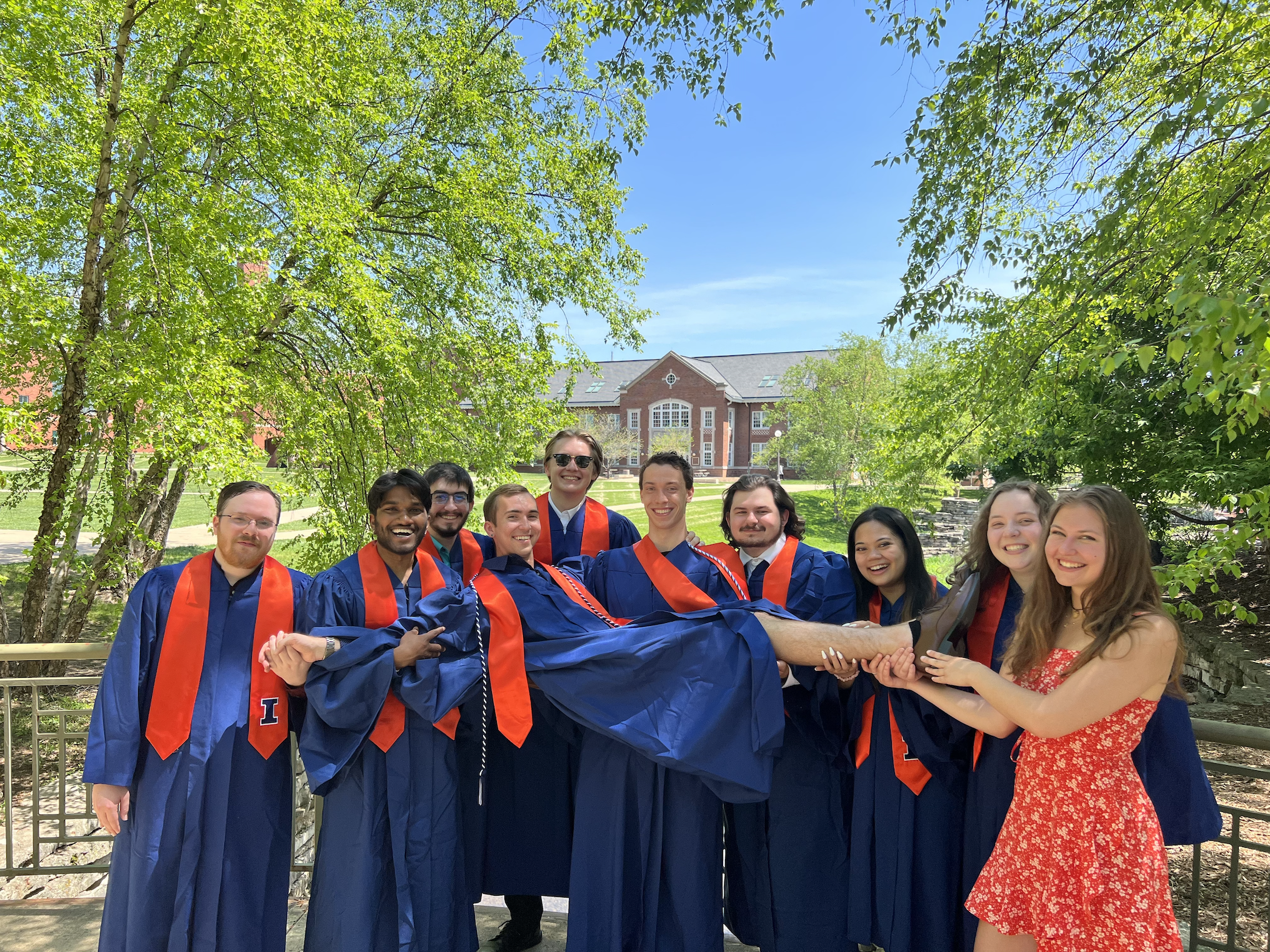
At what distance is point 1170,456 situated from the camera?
10.2 metres

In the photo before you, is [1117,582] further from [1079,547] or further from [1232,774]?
[1232,774]

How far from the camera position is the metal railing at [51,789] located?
11.2 ft

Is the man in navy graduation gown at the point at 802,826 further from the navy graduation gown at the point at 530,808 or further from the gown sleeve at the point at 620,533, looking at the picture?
the gown sleeve at the point at 620,533

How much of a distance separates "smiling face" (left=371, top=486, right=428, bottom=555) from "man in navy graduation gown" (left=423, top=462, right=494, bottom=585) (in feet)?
1.23

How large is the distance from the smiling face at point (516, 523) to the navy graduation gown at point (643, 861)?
2.75ft

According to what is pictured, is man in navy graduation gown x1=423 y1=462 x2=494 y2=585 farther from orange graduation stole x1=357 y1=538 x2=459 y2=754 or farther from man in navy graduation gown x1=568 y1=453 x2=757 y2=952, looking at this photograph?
man in navy graduation gown x1=568 y1=453 x2=757 y2=952

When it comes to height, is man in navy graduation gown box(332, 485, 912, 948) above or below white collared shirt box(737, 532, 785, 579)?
below

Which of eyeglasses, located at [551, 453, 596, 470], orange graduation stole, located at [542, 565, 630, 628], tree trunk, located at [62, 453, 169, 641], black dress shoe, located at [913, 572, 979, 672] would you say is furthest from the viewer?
tree trunk, located at [62, 453, 169, 641]

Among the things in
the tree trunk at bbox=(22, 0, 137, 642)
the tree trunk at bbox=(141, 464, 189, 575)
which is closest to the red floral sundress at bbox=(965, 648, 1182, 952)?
the tree trunk at bbox=(22, 0, 137, 642)

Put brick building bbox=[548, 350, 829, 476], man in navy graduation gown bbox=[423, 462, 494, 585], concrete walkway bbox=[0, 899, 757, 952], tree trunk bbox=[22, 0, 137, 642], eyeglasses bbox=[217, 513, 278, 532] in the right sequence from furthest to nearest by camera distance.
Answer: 1. brick building bbox=[548, 350, 829, 476]
2. tree trunk bbox=[22, 0, 137, 642]
3. man in navy graduation gown bbox=[423, 462, 494, 585]
4. concrete walkway bbox=[0, 899, 757, 952]
5. eyeglasses bbox=[217, 513, 278, 532]

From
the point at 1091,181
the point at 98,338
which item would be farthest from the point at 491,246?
the point at 1091,181

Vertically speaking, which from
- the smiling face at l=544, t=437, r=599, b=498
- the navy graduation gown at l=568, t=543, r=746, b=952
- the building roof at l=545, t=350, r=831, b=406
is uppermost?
the building roof at l=545, t=350, r=831, b=406

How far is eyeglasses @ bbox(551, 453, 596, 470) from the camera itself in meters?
3.91

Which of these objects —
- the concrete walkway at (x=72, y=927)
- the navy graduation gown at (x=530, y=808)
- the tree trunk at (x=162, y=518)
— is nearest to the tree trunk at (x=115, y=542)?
the tree trunk at (x=162, y=518)
